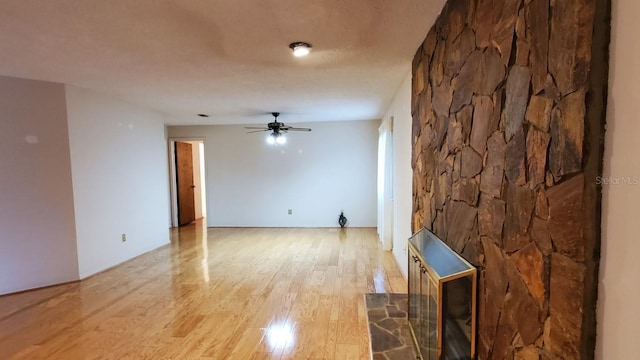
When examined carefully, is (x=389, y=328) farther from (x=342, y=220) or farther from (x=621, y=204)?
(x=342, y=220)

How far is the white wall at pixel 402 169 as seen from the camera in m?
3.33

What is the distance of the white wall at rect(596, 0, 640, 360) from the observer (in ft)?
2.39

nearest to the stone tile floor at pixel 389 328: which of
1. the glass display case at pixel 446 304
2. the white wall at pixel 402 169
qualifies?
the glass display case at pixel 446 304

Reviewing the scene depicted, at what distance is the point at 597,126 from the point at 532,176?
28 centimetres

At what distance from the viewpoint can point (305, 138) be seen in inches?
270

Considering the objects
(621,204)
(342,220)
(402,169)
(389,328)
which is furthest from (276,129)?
(621,204)

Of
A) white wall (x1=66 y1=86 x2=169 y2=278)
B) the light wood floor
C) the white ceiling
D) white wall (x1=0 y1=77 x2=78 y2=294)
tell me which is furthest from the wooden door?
white wall (x1=0 y1=77 x2=78 y2=294)

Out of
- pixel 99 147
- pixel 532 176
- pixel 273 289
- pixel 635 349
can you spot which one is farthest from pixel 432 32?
pixel 99 147

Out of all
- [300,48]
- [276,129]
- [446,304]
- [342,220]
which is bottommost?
[342,220]

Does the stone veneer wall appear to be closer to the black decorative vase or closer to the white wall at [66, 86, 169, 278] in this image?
the white wall at [66, 86, 169, 278]

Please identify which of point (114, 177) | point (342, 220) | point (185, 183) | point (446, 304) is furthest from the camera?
point (185, 183)

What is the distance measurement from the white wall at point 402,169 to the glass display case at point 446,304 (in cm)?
129

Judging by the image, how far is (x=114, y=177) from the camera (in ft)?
14.2

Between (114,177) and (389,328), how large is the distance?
3.97 m
